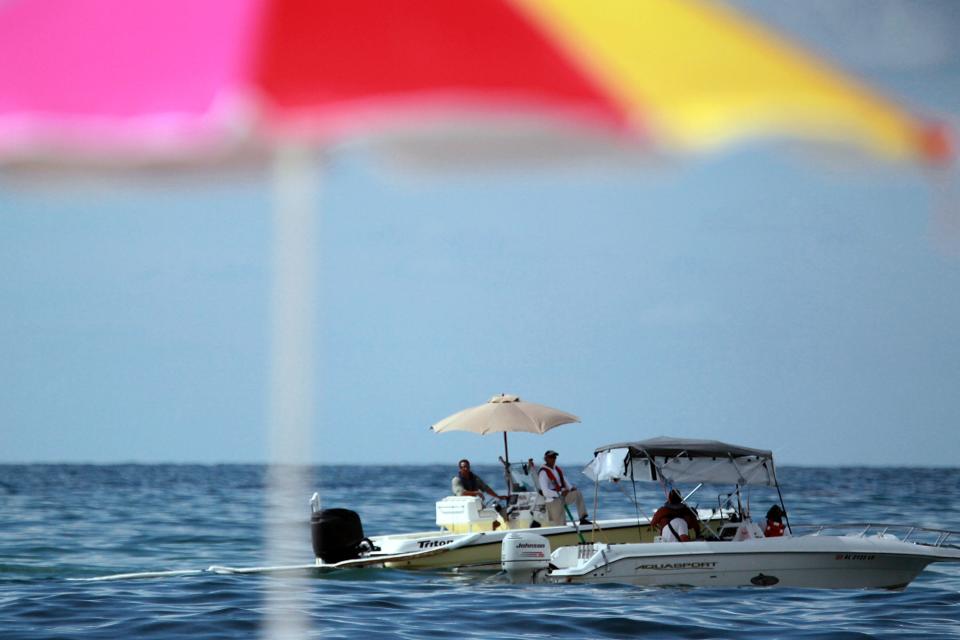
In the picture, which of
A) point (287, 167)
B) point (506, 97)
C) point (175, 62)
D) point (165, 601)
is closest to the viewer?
point (506, 97)

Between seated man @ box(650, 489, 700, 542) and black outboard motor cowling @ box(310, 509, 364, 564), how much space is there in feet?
16.2

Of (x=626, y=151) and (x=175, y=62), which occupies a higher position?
(x=175, y=62)

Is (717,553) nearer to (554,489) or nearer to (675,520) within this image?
(675,520)

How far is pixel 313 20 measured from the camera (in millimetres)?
3646

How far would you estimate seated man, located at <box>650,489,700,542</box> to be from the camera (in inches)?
798

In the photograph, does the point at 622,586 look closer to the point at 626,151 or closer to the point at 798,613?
the point at 798,613

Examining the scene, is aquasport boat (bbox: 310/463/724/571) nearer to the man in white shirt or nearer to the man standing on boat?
the man standing on boat

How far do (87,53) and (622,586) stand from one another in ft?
57.4

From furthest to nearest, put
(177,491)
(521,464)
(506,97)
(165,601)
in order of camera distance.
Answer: (177,491) → (521,464) → (165,601) → (506,97)

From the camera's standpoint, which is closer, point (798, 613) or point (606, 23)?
point (606, 23)

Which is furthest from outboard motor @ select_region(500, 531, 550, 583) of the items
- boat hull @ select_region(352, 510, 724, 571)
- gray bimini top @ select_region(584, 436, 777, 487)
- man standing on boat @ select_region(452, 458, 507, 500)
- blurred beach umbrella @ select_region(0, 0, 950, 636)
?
blurred beach umbrella @ select_region(0, 0, 950, 636)

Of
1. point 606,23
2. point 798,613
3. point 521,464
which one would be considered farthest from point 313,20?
point 521,464

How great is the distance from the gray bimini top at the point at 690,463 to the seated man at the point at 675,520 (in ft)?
1.68

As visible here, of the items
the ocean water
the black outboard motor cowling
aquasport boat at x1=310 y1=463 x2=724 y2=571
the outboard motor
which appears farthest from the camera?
aquasport boat at x1=310 y1=463 x2=724 y2=571
